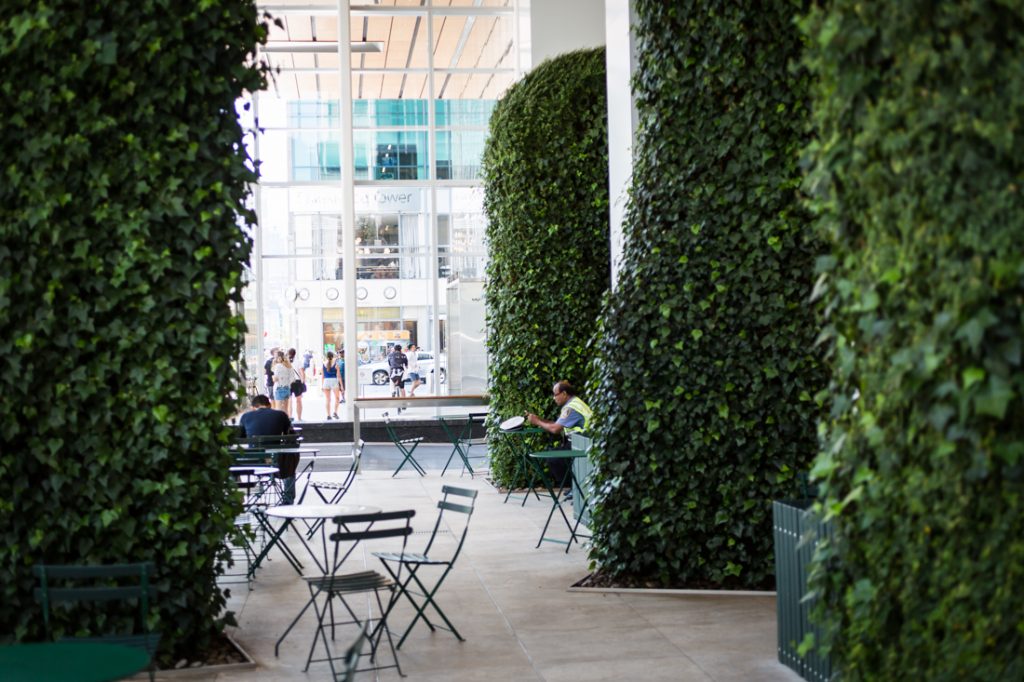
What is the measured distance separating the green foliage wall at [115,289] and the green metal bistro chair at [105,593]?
0.12 metres

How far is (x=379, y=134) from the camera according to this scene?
19.0m

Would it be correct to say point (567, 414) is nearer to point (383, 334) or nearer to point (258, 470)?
point (258, 470)

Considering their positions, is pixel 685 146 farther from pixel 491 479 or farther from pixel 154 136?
pixel 491 479

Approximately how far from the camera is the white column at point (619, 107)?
7.82 meters

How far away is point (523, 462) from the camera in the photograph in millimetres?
10906

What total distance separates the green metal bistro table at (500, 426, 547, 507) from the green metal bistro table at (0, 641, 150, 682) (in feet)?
23.9

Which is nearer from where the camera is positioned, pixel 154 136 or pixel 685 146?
pixel 154 136

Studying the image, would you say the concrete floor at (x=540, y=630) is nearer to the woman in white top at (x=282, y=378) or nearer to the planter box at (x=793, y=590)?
the planter box at (x=793, y=590)

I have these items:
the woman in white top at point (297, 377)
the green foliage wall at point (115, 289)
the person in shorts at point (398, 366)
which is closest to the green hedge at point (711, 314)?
the green foliage wall at point (115, 289)

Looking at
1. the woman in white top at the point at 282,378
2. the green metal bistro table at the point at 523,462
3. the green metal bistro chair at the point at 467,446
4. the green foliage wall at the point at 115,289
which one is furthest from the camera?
the woman in white top at the point at 282,378

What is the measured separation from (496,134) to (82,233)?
7.37m

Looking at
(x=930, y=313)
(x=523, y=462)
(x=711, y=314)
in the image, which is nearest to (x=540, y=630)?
(x=711, y=314)

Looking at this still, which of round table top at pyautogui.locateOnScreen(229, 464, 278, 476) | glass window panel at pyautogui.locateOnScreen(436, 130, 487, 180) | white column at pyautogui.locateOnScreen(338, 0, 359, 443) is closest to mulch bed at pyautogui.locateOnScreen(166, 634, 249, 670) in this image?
round table top at pyautogui.locateOnScreen(229, 464, 278, 476)

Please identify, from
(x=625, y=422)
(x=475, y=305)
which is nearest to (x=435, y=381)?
(x=475, y=305)
